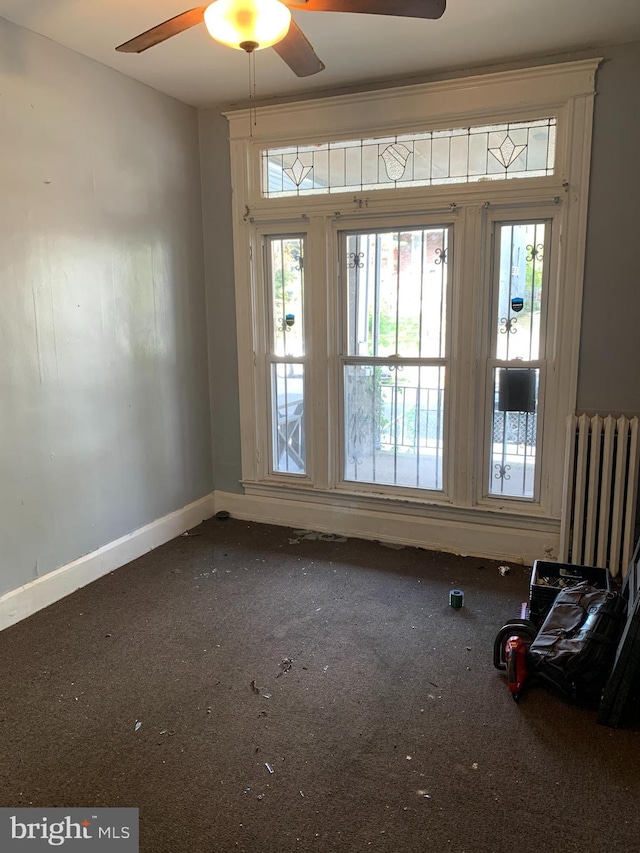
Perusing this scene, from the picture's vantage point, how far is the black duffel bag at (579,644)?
2.27 metres

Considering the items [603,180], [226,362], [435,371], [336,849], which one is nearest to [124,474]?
[226,362]

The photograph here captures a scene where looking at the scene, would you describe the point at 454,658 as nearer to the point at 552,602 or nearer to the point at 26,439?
the point at 552,602

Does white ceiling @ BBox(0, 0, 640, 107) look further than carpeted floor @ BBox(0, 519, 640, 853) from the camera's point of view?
Yes

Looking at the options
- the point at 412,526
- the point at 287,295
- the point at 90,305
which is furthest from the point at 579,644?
the point at 90,305

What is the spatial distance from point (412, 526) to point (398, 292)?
1.47 metres

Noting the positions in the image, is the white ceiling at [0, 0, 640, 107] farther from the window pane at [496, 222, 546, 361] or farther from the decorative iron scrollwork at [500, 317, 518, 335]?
the decorative iron scrollwork at [500, 317, 518, 335]

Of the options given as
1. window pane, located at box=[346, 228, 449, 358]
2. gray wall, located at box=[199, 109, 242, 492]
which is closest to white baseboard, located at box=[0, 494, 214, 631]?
gray wall, located at box=[199, 109, 242, 492]

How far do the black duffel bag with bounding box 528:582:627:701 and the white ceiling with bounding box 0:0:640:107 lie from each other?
2575 mm

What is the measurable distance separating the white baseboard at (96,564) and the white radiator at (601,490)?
2369mm

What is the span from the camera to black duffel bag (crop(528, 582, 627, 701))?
2.27 meters

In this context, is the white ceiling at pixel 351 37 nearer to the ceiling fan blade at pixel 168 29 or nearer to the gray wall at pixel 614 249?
the gray wall at pixel 614 249

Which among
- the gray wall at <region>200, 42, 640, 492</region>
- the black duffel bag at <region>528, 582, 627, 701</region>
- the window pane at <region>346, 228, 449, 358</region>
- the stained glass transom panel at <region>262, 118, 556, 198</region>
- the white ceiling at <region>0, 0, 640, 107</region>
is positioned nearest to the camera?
the black duffel bag at <region>528, 582, 627, 701</region>

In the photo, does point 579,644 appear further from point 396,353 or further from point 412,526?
point 396,353

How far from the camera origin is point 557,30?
2846 millimetres
